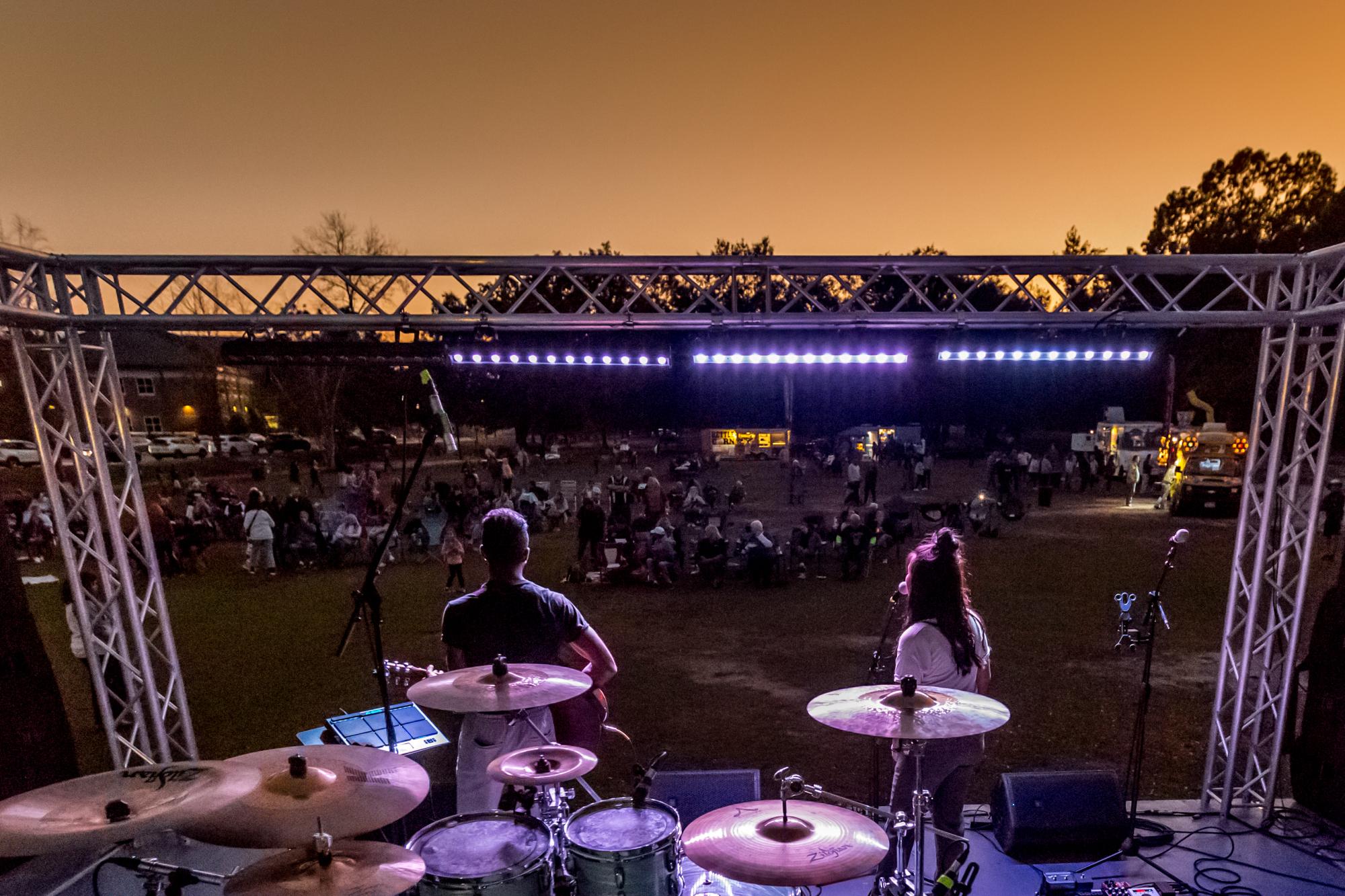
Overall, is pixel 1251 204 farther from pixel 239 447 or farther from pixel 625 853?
pixel 239 447

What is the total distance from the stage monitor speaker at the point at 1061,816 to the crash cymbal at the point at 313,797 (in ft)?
13.2

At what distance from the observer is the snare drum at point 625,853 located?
3014 mm

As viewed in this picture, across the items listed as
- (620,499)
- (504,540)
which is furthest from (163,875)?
(620,499)

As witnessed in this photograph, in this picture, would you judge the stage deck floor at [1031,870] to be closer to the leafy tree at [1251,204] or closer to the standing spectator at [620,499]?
the standing spectator at [620,499]

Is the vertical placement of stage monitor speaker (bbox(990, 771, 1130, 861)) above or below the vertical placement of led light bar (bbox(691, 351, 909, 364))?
below

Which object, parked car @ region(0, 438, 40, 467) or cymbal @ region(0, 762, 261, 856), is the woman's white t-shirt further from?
parked car @ region(0, 438, 40, 467)

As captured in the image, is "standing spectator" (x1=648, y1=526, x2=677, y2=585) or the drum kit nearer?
the drum kit

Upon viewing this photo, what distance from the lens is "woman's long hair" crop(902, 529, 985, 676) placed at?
383 cm

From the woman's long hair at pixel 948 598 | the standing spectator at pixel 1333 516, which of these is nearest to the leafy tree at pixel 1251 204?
the standing spectator at pixel 1333 516

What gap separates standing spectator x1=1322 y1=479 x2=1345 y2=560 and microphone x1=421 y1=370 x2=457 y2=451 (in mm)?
16914

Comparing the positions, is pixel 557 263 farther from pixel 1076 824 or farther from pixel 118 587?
pixel 1076 824

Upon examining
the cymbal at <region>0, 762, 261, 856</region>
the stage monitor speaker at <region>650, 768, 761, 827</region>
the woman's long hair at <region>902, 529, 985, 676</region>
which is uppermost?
the woman's long hair at <region>902, 529, 985, 676</region>

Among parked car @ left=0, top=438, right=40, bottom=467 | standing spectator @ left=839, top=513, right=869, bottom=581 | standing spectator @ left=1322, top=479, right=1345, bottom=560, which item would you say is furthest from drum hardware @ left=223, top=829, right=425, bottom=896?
parked car @ left=0, top=438, right=40, bottom=467

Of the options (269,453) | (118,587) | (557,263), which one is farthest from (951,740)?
(269,453)
